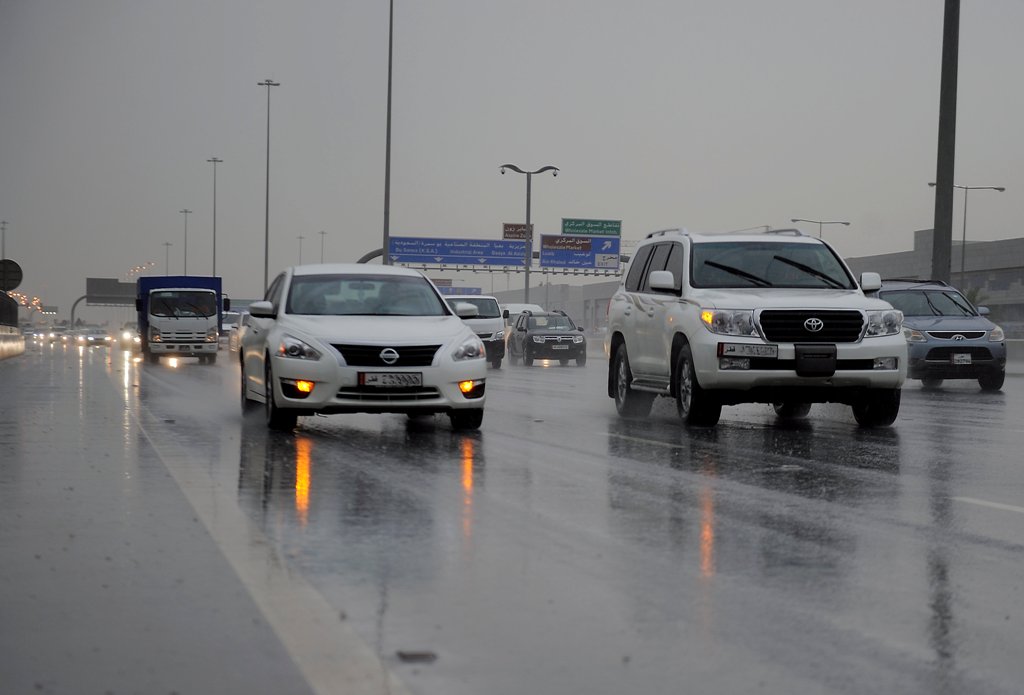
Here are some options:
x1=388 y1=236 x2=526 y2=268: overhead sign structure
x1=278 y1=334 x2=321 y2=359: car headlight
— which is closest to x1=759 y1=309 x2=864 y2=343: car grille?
x1=278 y1=334 x2=321 y2=359: car headlight

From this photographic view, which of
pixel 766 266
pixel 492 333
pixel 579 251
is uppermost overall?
pixel 579 251

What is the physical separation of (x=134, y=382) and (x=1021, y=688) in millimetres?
22275

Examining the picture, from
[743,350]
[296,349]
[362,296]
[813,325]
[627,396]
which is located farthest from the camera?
[627,396]

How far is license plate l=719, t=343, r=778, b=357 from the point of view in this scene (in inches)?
536

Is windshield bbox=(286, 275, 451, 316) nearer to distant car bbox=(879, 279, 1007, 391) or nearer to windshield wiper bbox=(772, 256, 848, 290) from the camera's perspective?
windshield wiper bbox=(772, 256, 848, 290)

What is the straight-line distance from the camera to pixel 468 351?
526 inches

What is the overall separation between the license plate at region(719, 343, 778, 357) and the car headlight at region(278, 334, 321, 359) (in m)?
3.82

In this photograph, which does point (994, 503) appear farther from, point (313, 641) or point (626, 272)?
point (626, 272)

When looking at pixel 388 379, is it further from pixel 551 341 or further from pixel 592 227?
pixel 592 227

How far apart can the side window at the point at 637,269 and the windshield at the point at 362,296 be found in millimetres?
2837

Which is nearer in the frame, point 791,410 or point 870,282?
point 870,282

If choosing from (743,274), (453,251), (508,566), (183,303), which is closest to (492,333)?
(183,303)

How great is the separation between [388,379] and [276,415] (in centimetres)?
125

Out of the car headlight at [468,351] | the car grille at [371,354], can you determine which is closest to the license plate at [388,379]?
the car grille at [371,354]
